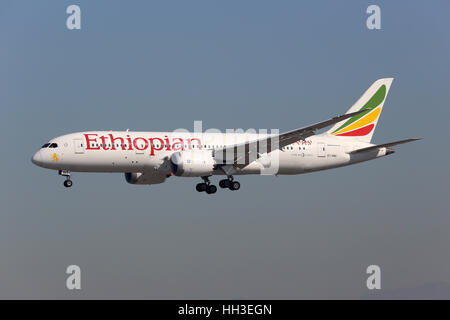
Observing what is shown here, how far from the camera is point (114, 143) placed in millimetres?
83750

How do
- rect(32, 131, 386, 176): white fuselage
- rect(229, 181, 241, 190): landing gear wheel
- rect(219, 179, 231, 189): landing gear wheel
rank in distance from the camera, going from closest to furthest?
rect(32, 131, 386, 176): white fuselage
rect(229, 181, 241, 190): landing gear wheel
rect(219, 179, 231, 189): landing gear wheel

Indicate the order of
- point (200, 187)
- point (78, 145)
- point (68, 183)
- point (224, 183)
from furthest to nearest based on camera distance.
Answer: point (200, 187) → point (224, 183) → point (68, 183) → point (78, 145)

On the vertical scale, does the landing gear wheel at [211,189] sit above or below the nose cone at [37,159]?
below

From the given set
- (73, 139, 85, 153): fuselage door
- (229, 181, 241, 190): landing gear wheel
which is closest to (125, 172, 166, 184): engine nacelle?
(229, 181, 241, 190): landing gear wheel

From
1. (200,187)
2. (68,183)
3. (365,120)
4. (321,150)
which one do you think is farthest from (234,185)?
(365,120)

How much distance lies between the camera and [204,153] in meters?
85.1

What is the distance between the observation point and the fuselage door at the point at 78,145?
8319cm

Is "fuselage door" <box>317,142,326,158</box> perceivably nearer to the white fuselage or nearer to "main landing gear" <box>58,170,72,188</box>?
the white fuselage

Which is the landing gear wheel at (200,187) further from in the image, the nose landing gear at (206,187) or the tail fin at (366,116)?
the tail fin at (366,116)

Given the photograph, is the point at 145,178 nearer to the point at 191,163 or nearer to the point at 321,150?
the point at 191,163

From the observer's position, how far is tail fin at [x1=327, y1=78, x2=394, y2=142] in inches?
3703

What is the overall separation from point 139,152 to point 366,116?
2305 cm

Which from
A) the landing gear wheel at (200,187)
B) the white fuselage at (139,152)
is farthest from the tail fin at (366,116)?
the landing gear wheel at (200,187)
